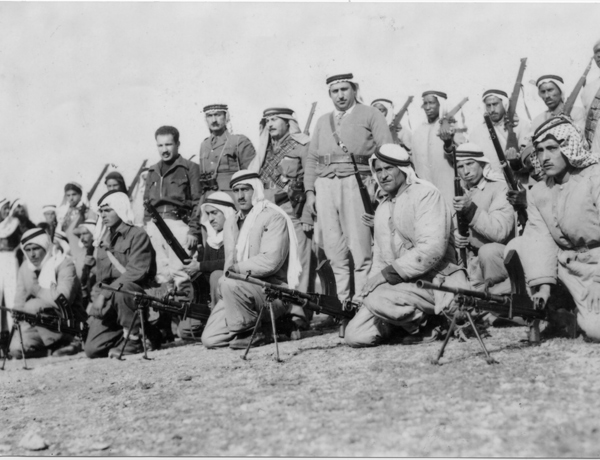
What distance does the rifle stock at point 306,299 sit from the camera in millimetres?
7109

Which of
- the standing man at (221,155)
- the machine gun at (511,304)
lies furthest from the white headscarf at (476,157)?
the standing man at (221,155)

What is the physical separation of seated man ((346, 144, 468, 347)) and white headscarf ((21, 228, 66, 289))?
15.7 ft

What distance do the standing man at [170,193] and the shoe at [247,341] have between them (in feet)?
6.33

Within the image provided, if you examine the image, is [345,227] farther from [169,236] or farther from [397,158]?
[169,236]

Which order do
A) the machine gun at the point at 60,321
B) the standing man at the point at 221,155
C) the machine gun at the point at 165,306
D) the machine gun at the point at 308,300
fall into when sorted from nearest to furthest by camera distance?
1. the machine gun at the point at 308,300
2. the machine gun at the point at 165,306
3. the machine gun at the point at 60,321
4. the standing man at the point at 221,155

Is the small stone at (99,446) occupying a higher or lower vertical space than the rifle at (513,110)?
lower

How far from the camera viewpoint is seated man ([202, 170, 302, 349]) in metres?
7.96

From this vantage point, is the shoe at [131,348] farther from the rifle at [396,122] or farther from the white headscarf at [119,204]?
the rifle at [396,122]

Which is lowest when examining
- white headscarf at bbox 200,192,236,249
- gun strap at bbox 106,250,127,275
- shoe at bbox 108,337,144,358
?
shoe at bbox 108,337,144,358

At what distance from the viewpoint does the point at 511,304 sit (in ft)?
20.1

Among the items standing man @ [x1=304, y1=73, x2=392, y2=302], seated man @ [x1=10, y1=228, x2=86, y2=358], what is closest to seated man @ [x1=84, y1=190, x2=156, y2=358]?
seated man @ [x1=10, y1=228, x2=86, y2=358]

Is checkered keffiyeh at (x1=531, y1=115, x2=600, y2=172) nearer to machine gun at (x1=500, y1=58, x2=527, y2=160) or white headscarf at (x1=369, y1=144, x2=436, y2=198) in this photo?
white headscarf at (x1=369, y1=144, x2=436, y2=198)

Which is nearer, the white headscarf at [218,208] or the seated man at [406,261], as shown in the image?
the seated man at [406,261]

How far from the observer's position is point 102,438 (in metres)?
5.23
